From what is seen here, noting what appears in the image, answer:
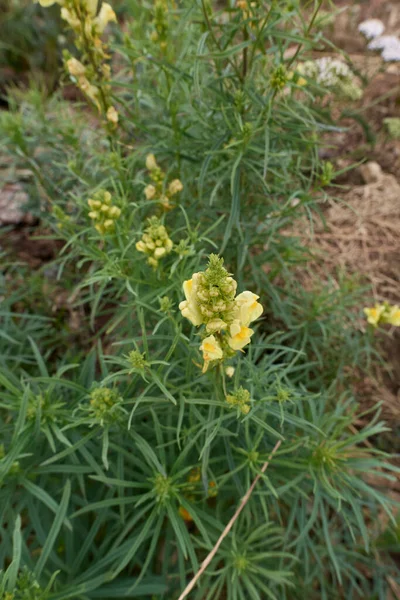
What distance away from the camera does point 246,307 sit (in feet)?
4.44

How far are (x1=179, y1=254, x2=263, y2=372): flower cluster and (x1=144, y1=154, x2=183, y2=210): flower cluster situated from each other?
2.83 ft

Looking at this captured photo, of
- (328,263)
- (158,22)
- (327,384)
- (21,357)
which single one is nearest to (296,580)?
(327,384)

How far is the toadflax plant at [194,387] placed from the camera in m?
1.68

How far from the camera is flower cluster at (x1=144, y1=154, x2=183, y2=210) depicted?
6.90 feet

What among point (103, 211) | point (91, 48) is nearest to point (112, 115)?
point (91, 48)

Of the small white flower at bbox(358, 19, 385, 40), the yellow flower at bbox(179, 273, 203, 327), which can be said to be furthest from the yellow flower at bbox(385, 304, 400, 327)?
the small white flower at bbox(358, 19, 385, 40)

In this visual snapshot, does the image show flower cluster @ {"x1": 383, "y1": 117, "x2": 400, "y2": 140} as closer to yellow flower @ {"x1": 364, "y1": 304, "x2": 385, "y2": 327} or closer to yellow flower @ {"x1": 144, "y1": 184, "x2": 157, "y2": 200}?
yellow flower @ {"x1": 364, "y1": 304, "x2": 385, "y2": 327}

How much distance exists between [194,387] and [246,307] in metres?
0.64

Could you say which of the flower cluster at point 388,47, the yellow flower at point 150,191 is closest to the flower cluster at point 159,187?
the yellow flower at point 150,191

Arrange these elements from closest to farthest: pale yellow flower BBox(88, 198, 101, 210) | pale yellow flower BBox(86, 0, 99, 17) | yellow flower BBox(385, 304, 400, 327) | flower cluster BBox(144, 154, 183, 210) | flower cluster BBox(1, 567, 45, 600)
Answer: flower cluster BBox(1, 567, 45, 600), pale yellow flower BBox(88, 198, 101, 210), pale yellow flower BBox(86, 0, 99, 17), flower cluster BBox(144, 154, 183, 210), yellow flower BBox(385, 304, 400, 327)

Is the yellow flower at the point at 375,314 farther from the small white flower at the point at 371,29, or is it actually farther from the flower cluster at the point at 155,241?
the small white flower at the point at 371,29

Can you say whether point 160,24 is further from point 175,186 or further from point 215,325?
point 215,325

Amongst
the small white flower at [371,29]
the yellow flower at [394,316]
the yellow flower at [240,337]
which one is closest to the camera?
the yellow flower at [240,337]

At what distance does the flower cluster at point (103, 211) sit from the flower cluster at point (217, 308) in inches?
24.1
